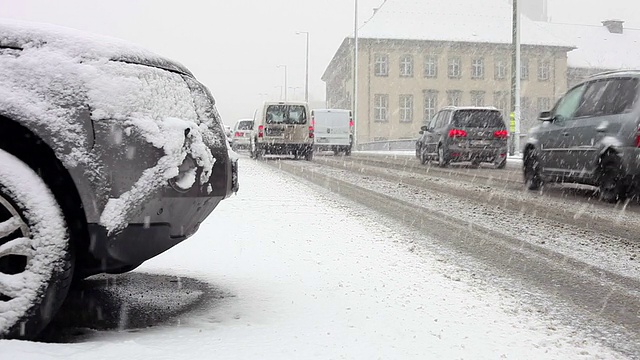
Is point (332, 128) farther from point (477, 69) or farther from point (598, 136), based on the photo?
point (477, 69)

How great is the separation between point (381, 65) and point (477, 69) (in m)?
9.54

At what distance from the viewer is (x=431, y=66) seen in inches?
2473

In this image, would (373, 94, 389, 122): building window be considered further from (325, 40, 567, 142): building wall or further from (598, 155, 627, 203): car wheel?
(598, 155, 627, 203): car wheel

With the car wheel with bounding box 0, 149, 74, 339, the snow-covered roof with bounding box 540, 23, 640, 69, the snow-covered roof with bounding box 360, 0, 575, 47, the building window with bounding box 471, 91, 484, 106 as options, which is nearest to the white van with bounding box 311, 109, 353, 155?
the car wheel with bounding box 0, 149, 74, 339

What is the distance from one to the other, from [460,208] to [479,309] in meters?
5.35

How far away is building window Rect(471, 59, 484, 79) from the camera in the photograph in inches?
2511

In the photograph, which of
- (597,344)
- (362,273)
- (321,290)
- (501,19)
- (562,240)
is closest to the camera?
(597,344)

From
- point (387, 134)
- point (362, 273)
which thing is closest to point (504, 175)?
point (362, 273)

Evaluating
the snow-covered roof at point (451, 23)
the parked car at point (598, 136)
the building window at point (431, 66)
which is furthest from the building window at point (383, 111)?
the parked car at point (598, 136)

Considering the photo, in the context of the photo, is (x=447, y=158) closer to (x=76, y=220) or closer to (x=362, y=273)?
(x=362, y=273)

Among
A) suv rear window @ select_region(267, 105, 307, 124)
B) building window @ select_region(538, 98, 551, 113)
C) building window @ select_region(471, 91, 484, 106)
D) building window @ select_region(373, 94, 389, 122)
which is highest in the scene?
building window @ select_region(471, 91, 484, 106)

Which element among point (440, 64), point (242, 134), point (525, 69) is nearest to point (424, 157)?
point (242, 134)

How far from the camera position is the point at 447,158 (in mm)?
18859

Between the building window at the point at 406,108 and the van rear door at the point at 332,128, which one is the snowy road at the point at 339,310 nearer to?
the van rear door at the point at 332,128
